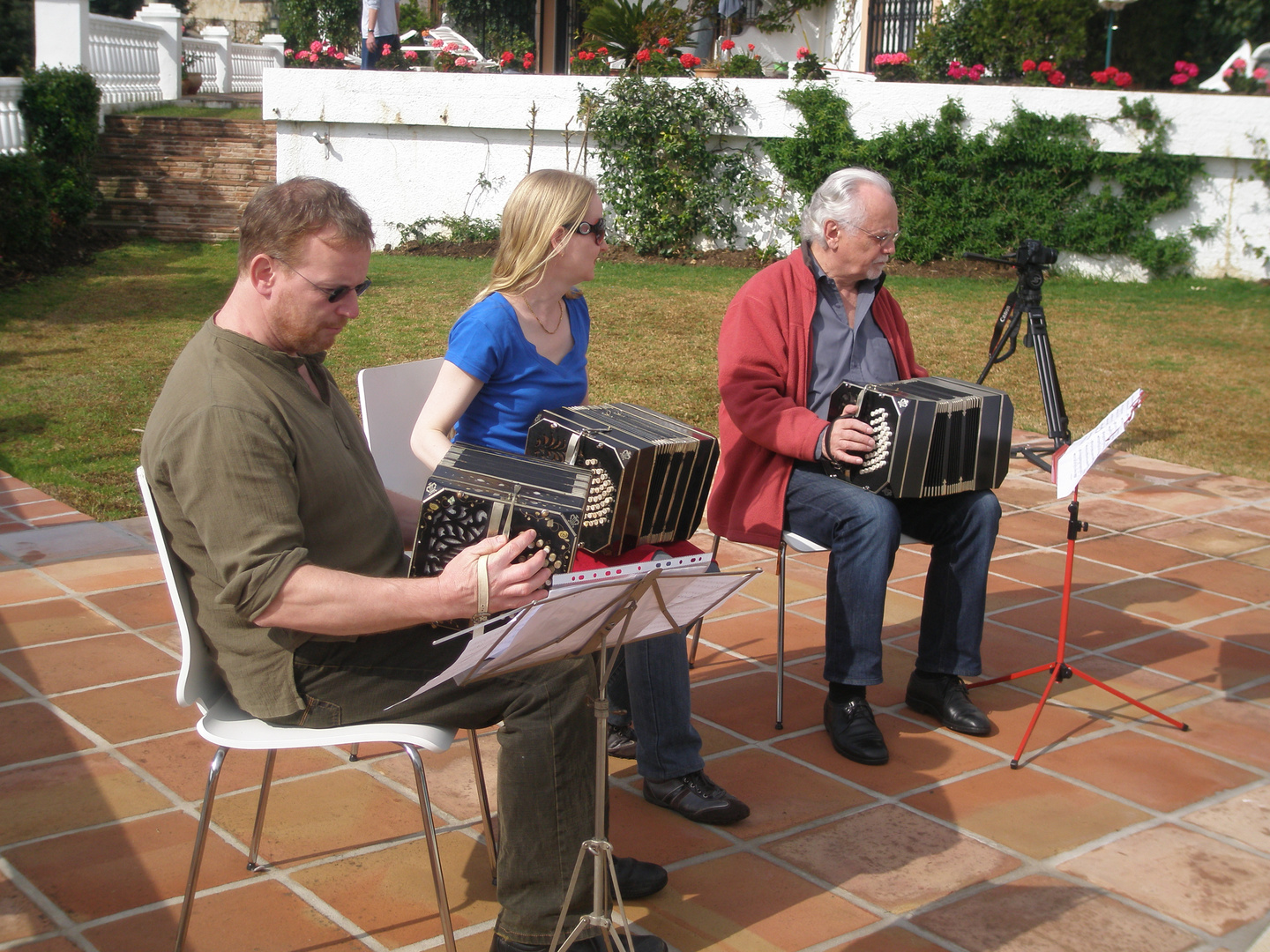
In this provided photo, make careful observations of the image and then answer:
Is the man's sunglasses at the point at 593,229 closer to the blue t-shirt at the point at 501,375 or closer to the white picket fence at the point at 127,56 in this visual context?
the blue t-shirt at the point at 501,375

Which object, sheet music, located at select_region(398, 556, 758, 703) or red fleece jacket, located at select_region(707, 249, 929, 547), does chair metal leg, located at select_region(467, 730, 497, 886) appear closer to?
sheet music, located at select_region(398, 556, 758, 703)

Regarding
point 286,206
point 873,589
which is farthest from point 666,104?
point 286,206

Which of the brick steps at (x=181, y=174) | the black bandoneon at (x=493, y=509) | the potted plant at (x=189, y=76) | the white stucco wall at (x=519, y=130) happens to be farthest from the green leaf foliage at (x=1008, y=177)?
the potted plant at (x=189, y=76)

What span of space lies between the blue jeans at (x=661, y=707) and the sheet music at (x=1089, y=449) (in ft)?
3.71

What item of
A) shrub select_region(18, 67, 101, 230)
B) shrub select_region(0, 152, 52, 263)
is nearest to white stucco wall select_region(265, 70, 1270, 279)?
shrub select_region(18, 67, 101, 230)

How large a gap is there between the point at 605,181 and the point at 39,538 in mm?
9756

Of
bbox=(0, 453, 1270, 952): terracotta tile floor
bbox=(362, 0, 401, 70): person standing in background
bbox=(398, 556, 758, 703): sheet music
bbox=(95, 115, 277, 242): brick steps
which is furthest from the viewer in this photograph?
bbox=(362, 0, 401, 70): person standing in background

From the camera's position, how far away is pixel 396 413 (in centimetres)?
316

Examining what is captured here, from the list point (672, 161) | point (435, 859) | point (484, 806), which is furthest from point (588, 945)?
point (672, 161)

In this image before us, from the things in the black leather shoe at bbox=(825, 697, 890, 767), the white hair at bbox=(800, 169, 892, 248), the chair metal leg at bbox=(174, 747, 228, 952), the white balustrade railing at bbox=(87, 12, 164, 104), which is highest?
the white balustrade railing at bbox=(87, 12, 164, 104)

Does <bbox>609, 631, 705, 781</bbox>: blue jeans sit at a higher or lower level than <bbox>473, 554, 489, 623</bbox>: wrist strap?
lower

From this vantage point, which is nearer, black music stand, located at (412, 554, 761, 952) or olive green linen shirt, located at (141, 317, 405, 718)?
black music stand, located at (412, 554, 761, 952)

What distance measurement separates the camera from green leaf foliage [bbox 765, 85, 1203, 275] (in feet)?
41.3

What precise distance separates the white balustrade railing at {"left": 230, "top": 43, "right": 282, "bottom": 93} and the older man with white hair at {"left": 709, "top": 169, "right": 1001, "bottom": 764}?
73.2ft
